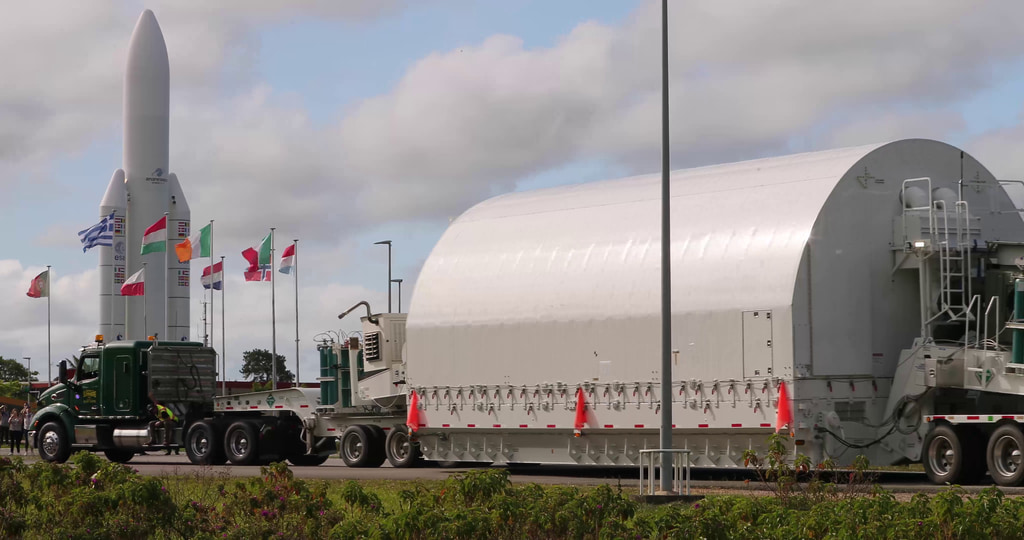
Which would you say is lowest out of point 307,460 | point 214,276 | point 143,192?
point 307,460

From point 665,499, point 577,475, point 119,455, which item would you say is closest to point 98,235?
point 119,455

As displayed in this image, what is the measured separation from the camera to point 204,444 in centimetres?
3128

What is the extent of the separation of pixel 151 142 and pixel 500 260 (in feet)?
Answer: 136

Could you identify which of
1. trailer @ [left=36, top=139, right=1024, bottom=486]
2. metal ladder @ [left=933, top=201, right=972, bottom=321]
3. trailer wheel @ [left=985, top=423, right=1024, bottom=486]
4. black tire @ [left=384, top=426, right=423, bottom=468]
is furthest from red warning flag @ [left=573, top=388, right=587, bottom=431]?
trailer wheel @ [left=985, top=423, right=1024, bottom=486]

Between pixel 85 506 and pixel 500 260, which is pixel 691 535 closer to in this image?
pixel 85 506

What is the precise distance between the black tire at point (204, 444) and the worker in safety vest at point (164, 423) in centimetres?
43

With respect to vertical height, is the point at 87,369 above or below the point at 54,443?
above

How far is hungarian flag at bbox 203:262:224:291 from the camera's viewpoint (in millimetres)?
61688

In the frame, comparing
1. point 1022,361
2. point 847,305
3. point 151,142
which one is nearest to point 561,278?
point 847,305

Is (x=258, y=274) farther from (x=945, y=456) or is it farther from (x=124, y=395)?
(x=945, y=456)

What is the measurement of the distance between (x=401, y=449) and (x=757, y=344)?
31.5 ft

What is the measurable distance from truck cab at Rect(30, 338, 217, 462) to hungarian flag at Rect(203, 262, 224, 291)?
28.5m

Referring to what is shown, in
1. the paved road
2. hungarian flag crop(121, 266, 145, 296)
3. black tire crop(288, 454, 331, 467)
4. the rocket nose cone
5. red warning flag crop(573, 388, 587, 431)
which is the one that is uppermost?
the rocket nose cone

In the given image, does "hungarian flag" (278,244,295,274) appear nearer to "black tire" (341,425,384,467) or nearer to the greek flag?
the greek flag
